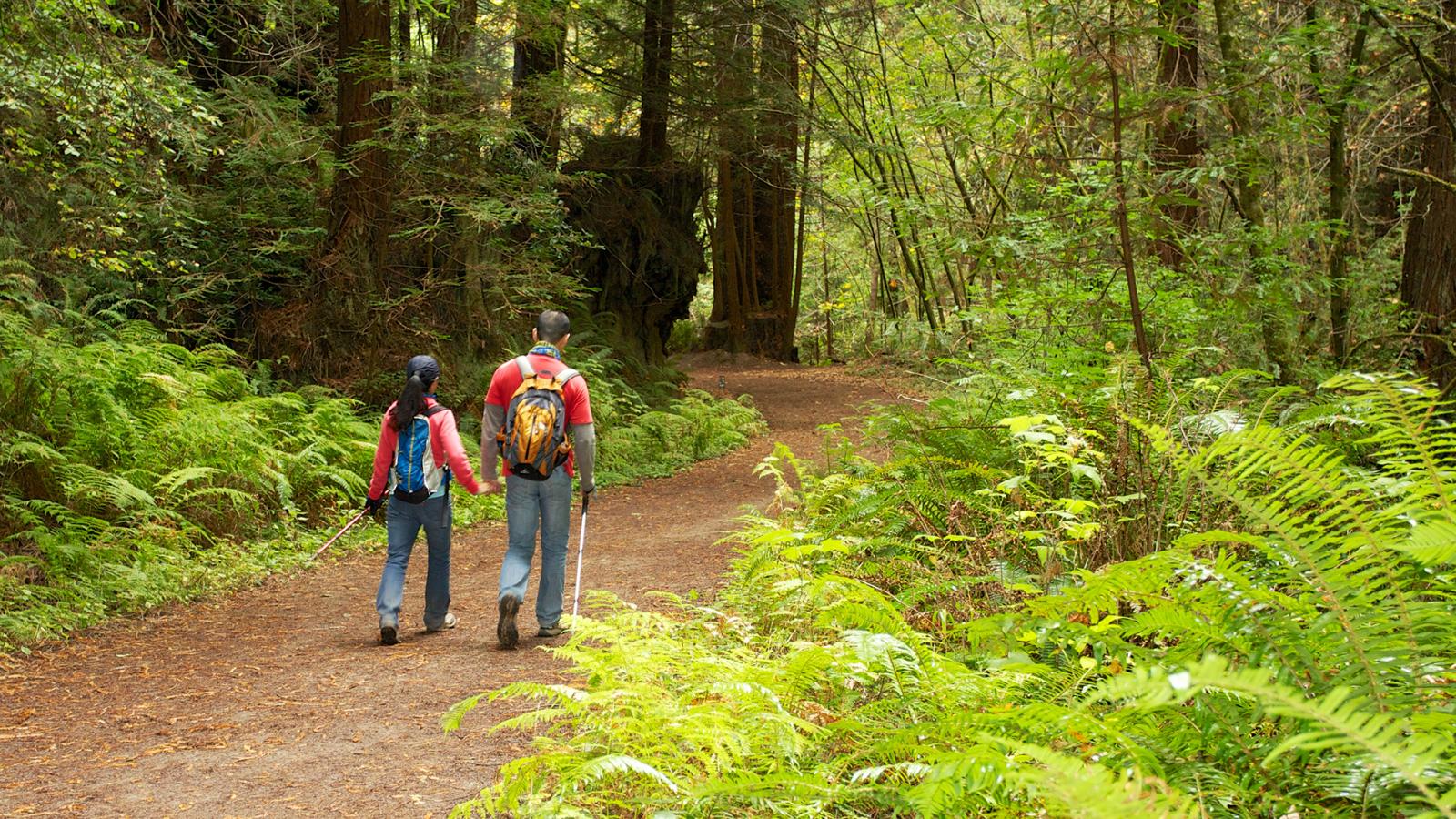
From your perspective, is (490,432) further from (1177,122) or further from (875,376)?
(875,376)

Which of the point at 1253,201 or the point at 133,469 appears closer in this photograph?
the point at 133,469

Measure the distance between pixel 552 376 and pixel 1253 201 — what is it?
6.79 m

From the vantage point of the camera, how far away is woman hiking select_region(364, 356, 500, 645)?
6.97m

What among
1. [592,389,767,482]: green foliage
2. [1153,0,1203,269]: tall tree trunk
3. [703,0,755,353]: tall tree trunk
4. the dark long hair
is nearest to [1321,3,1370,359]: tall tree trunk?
[1153,0,1203,269]: tall tree trunk

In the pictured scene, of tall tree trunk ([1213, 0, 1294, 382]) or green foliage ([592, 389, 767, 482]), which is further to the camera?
green foliage ([592, 389, 767, 482])

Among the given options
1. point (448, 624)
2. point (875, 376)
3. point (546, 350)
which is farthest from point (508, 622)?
point (875, 376)

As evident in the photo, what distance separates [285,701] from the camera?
19.5ft

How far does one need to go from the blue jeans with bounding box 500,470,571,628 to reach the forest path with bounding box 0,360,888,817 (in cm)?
50

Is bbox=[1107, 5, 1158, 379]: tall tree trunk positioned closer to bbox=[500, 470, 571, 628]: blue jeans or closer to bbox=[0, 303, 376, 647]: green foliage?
bbox=[500, 470, 571, 628]: blue jeans

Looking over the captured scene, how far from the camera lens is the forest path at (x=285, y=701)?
462 centimetres

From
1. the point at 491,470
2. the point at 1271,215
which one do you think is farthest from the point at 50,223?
the point at 1271,215

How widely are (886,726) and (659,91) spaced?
16196 mm

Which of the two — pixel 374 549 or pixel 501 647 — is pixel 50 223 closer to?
pixel 374 549

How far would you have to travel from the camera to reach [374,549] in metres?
10.2
